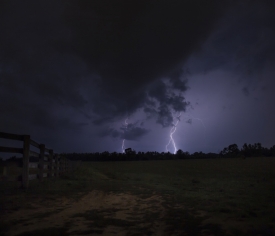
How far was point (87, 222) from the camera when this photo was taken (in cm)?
381

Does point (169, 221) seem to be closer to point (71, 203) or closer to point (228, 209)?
point (228, 209)

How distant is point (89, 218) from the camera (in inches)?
161

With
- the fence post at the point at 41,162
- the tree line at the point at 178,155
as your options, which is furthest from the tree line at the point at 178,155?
the fence post at the point at 41,162

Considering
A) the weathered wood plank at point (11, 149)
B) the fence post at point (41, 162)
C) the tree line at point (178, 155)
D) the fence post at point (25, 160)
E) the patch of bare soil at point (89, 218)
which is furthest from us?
the tree line at point (178, 155)

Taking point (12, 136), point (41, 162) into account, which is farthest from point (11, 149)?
point (41, 162)

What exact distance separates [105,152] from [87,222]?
14730 cm

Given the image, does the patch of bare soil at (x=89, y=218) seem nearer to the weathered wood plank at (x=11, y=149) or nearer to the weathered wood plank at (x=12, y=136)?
the weathered wood plank at (x=11, y=149)

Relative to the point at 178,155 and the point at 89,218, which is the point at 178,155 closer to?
the point at 178,155

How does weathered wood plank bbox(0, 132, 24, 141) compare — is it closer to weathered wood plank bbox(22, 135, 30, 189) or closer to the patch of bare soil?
weathered wood plank bbox(22, 135, 30, 189)

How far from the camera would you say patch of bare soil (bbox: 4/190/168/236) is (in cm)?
340

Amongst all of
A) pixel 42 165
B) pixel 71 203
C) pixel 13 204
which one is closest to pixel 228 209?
pixel 71 203

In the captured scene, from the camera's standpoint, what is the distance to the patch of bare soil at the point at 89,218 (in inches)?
134

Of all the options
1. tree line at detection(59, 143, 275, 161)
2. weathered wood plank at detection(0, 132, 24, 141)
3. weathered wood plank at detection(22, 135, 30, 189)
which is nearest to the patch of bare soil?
weathered wood plank at detection(22, 135, 30, 189)

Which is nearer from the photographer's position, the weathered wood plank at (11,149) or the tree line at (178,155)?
the weathered wood plank at (11,149)
